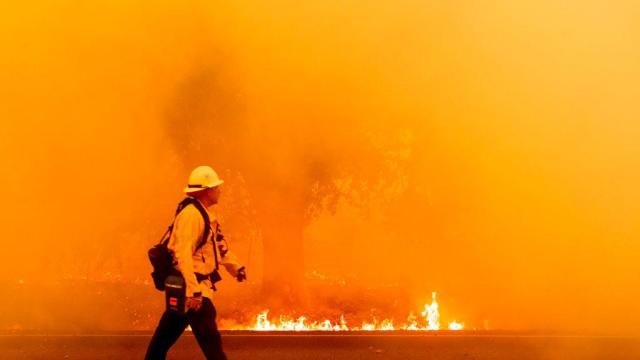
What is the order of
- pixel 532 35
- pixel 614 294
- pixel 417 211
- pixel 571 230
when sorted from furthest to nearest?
pixel 417 211 < pixel 614 294 < pixel 571 230 < pixel 532 35

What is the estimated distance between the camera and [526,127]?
1105 cm

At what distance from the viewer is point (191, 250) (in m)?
5.82

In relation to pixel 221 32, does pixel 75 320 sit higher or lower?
lower

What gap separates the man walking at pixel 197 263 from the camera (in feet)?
19.0

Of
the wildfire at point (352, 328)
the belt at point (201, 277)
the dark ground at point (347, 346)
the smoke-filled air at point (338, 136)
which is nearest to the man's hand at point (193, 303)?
the belt at point (201, 277)

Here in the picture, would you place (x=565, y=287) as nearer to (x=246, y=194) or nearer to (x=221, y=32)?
(x=246, y=194)

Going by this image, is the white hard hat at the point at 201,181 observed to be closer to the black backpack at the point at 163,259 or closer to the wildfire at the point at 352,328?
the black backpack at the point at 163,259

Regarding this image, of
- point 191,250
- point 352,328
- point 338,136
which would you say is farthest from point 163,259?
point 352,328

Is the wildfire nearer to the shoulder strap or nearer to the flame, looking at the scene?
the flame

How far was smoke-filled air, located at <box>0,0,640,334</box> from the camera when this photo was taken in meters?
10.0

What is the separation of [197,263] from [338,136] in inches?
242

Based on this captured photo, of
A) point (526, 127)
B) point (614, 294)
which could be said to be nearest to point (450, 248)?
point (614, 294)

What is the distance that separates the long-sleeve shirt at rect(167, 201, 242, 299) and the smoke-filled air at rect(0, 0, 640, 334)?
4.42 meters

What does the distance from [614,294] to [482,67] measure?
451 centimetres
